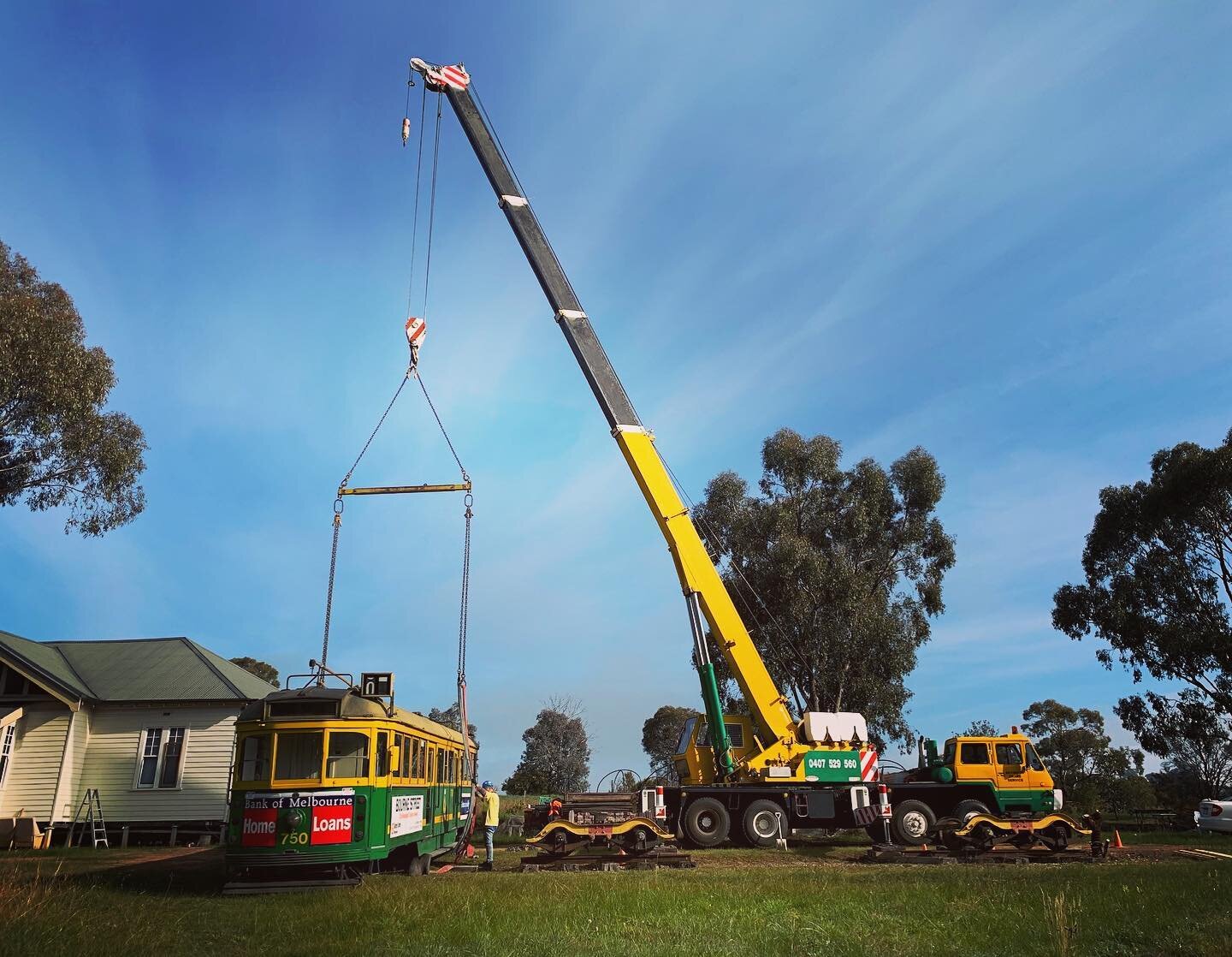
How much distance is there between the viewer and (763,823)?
2128cm

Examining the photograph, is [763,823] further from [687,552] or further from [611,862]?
[687,552]

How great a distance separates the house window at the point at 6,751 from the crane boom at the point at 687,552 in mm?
17668

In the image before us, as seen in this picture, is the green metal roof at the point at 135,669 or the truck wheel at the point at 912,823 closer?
the truck wheel at the point at 912,823

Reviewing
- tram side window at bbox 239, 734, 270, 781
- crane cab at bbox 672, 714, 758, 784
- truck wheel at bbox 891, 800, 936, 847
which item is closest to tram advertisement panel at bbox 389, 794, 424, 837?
tram side window at bbox 239, 734, 270, 781

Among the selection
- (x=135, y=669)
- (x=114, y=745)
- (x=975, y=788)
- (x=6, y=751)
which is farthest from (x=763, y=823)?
(x=6, y=751)

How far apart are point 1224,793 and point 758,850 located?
3401 cm

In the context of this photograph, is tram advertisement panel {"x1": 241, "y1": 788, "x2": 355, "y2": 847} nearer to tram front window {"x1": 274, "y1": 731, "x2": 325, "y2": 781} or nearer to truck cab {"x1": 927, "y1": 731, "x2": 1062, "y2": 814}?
tram front window {"x1": 274, "y1": 731, "x2": 325, "y2": 781}

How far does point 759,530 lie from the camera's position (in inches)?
1378

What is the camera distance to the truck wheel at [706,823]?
830 inches

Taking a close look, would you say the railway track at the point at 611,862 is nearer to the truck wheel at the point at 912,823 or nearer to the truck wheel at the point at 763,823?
the truck wheel at the point at 763,823

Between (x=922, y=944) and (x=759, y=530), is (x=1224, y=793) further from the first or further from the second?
(x=922, y=944)

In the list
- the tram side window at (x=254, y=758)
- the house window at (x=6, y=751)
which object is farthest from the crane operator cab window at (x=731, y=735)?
the house window at (x=6, y=751)

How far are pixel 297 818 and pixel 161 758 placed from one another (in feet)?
44.9

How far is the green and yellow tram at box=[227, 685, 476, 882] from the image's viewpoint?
1312 centimetres
